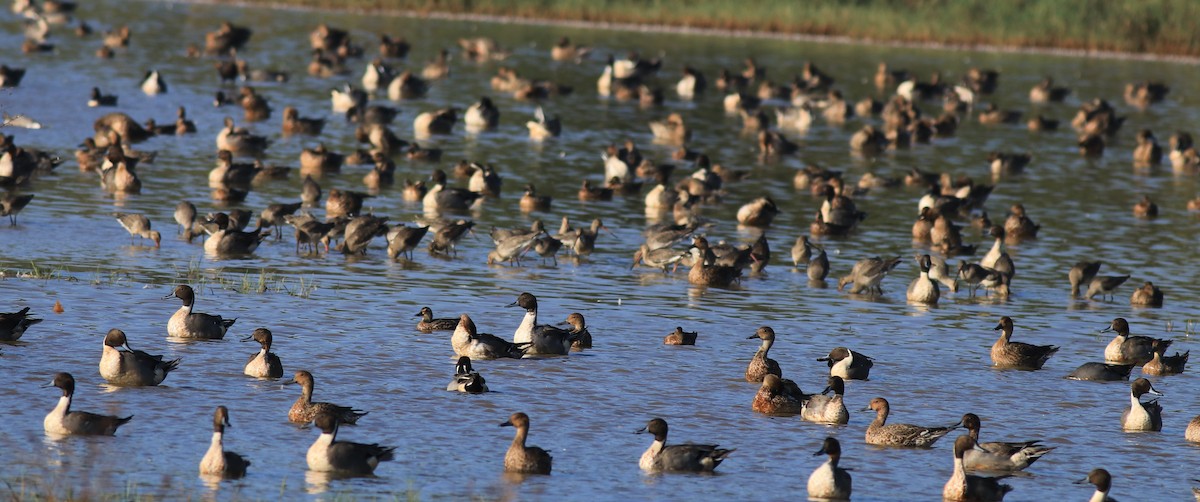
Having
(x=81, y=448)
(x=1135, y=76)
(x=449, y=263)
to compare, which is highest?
(x=1135, y=76)

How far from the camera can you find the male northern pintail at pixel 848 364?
906 inches

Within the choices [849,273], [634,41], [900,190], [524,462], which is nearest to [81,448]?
[524,462]

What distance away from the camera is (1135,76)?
7575 centimetres

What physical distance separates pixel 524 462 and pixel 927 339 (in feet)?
35.0

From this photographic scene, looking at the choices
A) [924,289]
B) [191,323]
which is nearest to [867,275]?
[924,289]

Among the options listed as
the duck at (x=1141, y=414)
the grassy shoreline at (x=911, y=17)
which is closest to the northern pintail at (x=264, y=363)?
the duck at (x=1141, y=414)

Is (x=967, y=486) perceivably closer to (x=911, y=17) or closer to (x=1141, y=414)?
(x=1141, y=414)

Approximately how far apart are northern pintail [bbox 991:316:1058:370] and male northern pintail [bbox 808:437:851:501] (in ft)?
25.8

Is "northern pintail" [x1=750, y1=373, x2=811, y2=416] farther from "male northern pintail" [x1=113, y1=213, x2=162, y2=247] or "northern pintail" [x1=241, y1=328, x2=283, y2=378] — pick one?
"male northern pintail" [x1=113, y1=213, x2=162, y2=247]

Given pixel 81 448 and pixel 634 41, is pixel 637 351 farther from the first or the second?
pixel 634 41

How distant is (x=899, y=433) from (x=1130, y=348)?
682cm

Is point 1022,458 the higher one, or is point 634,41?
point 634,41

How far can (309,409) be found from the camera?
19203 mm

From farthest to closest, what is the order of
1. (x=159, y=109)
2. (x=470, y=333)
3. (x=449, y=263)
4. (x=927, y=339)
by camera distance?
1. (x=159, y=109)
2. (x=449, y=263)
3. (x=927, y=339)
4. (x=470, y=333)
